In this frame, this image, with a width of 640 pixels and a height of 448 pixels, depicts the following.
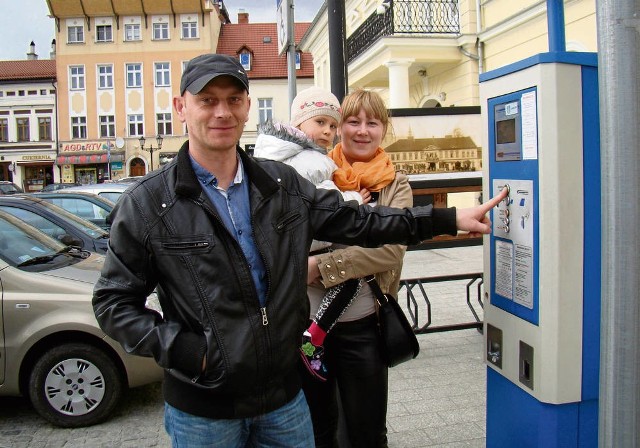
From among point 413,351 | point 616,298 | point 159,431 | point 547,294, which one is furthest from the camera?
point 159,431

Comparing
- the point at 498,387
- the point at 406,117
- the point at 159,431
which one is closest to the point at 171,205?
the point at 498,387

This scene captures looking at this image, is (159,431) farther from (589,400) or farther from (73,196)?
(73,196)

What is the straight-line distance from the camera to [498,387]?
246cm

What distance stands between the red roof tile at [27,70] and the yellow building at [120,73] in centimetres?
268

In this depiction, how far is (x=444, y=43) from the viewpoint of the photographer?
1496 centimetres

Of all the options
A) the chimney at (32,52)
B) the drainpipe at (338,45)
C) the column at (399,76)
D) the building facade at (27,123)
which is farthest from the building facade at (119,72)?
the drainpipe at (338,45)

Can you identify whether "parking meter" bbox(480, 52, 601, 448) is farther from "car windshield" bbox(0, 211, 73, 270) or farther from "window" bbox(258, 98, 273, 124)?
"window" bbox(258, 98, 273, 124)

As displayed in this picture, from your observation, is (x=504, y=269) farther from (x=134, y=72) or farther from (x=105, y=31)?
(x=105, y=31)

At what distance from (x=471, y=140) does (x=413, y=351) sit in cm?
462

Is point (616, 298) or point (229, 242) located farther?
point (229, 242)

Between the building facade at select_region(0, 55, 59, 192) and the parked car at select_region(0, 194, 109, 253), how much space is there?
40.5 metres

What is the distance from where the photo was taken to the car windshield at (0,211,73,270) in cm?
446

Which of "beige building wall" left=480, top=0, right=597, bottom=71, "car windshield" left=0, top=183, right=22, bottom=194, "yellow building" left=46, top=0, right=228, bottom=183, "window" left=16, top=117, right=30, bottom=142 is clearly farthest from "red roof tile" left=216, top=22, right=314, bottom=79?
"beige building wall" left=480, top=0, right=597, bottom=71

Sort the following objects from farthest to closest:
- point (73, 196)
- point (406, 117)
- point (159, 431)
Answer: point (73, 196) < point (406, 117) < point (159, 431)
